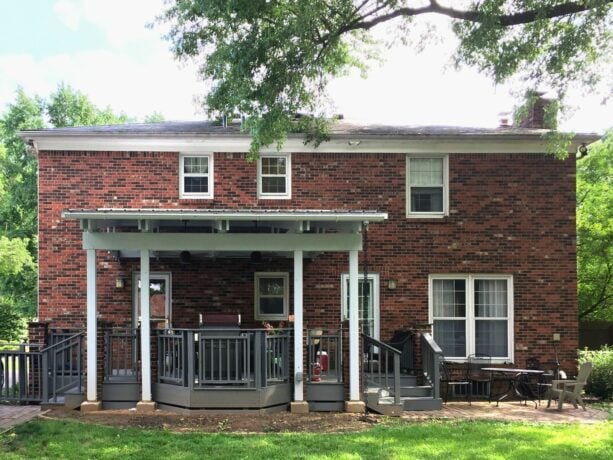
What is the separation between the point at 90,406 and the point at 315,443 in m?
4.11

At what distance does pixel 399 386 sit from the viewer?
10156 millimetres

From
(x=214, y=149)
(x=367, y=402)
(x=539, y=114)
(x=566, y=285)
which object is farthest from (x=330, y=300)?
(x=539, y=114)

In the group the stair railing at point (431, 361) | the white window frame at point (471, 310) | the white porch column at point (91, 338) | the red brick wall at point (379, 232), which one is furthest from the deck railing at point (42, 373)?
the white window frame at point (471, 310)

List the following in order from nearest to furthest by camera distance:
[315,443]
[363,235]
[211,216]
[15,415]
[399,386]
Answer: [315,443]
[211,216]
[15,415]
[399,386]
[363,235]

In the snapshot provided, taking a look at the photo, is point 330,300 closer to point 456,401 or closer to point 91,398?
point 456,401

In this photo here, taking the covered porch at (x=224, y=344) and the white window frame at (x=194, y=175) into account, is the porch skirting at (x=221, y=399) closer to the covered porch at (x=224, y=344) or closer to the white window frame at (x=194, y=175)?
the covered porch at (x=224, y=344)

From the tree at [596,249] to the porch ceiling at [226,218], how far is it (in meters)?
12.5

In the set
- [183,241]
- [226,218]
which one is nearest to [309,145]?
[226,218]

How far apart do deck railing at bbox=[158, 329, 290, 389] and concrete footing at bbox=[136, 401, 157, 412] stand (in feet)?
1.35

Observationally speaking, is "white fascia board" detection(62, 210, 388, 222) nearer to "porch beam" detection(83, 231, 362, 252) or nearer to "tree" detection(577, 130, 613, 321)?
"porch beam" detection(83, 231, 362, 252)

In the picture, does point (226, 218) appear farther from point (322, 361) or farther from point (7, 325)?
point (7, 325)

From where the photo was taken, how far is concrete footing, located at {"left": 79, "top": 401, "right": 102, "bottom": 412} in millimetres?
9633

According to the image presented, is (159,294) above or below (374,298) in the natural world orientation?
above

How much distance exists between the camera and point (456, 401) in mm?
12141
